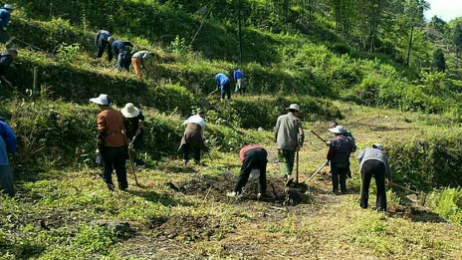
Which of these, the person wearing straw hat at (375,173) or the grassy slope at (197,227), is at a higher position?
the person wearing straw hat at (375,173)

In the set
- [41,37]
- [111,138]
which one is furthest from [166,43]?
[111,138]

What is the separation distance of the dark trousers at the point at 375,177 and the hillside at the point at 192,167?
33 cm

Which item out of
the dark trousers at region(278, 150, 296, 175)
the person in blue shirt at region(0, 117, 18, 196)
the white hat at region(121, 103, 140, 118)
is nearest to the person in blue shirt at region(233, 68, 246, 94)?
the dark trousers at region(278, 150, 296, 175)

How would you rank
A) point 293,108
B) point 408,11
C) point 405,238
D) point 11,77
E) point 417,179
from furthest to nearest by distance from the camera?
point 408,11, point 417,179, point 11,77, point 293,108, point 405,238

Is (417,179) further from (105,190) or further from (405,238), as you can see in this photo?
(105,190)

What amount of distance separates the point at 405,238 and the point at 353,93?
23.3 metres

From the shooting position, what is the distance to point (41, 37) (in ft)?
53.4

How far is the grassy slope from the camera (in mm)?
5449

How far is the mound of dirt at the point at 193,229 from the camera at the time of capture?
5.98 m

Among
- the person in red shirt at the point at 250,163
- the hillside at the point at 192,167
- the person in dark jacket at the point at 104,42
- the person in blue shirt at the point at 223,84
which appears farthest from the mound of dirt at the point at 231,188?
the person in dark jacket at the point at 104,42

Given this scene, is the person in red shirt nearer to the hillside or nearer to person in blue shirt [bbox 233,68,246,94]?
the hillside

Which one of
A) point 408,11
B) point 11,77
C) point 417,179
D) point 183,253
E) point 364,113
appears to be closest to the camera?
point 183,253

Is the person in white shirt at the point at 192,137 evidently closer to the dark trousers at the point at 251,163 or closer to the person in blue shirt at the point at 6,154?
the dark trousers at the point at 251,163

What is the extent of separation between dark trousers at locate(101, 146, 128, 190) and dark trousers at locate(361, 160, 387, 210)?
14.3 feet
